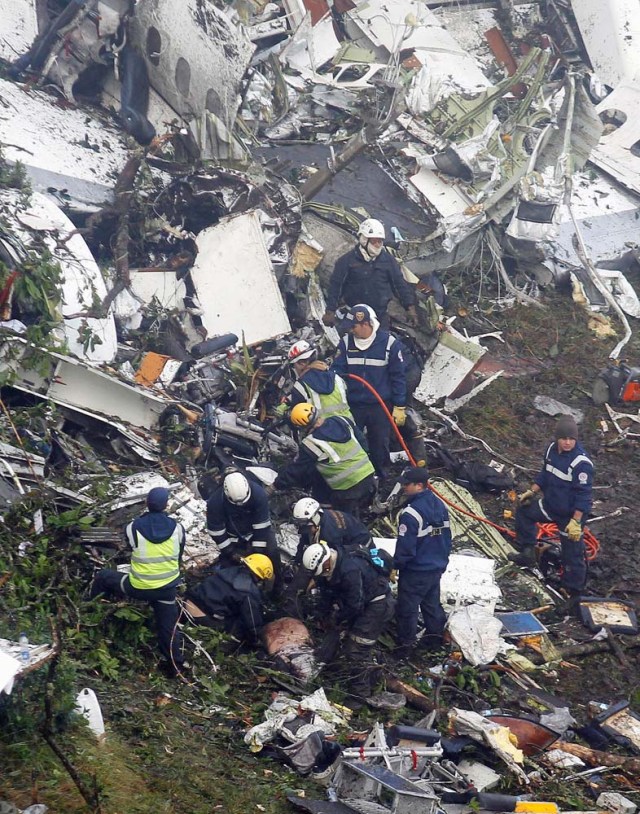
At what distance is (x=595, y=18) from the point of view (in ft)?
49.2

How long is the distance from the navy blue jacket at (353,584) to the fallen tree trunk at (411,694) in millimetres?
506

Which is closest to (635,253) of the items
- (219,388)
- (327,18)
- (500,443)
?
(500,443)

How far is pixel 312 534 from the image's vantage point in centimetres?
653

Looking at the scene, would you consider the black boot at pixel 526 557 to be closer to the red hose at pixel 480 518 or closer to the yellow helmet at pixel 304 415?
the red hose at pixel 480 518

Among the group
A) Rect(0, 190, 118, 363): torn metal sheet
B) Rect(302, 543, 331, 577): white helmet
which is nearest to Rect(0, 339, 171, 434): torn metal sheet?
Rect(0, 190, 118, 363): torn metal sheet

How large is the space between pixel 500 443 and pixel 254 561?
370 centimetres

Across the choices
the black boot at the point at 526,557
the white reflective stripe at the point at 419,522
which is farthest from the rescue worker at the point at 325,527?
the black boot at the point at 526,557

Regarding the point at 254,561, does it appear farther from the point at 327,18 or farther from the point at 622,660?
the point at 327,18

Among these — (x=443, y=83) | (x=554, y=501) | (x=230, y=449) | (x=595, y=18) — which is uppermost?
(x=595, y=18)

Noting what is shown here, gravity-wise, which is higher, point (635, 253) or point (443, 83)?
point (443, 83)

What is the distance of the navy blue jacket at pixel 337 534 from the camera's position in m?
6.50

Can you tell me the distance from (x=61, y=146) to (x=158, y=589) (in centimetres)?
605

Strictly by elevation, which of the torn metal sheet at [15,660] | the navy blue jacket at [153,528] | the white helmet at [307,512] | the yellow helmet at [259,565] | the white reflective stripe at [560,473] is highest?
the torn metal sheet at [15,660]

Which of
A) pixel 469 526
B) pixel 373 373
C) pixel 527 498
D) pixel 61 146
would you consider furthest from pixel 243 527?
pixel 61 146
